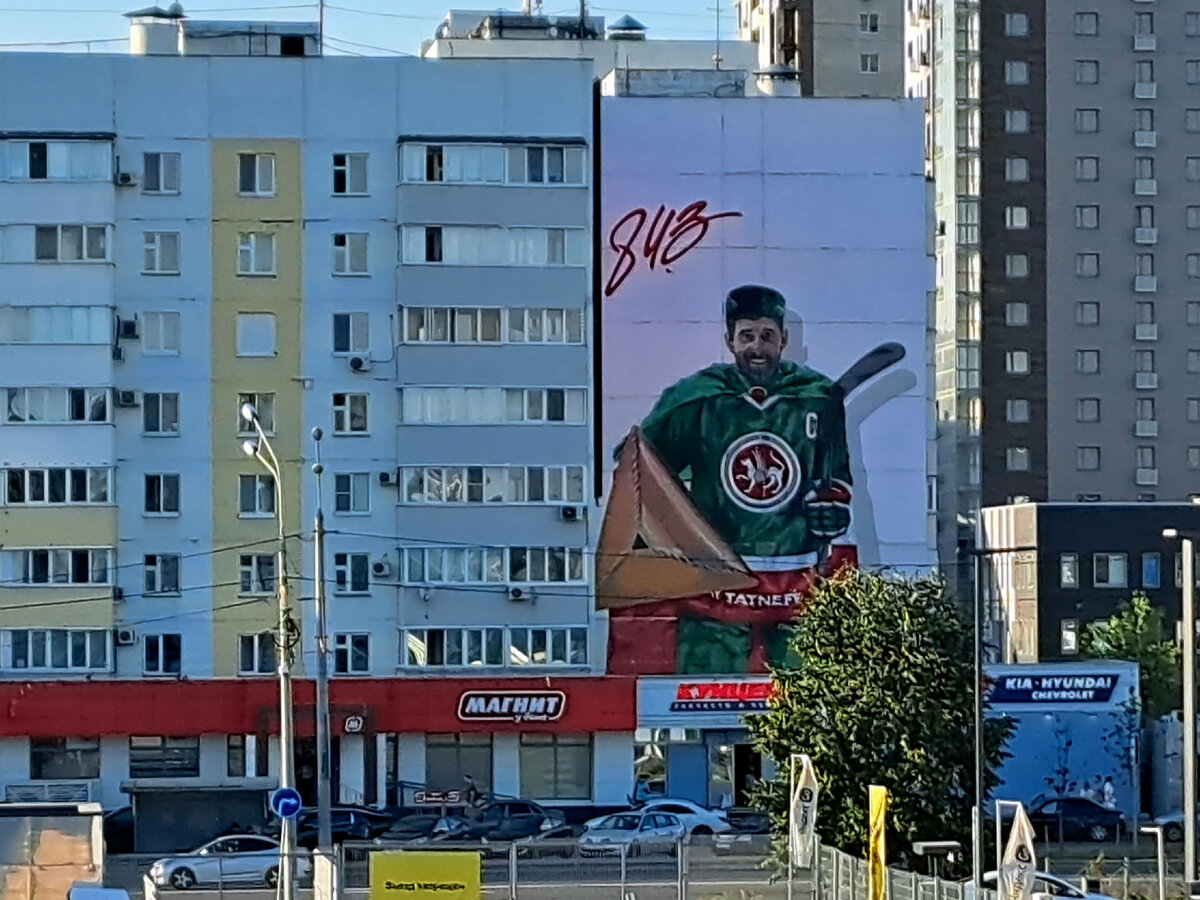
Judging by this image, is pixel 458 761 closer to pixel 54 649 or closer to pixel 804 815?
pixel 54 649

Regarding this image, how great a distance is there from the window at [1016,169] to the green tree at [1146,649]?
25.4m

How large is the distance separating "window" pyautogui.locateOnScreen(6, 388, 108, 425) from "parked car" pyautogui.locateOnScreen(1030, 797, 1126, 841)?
25.7m

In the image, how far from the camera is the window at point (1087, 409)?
104 meters

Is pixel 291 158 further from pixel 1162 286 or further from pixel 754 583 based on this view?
pixel 1162 286

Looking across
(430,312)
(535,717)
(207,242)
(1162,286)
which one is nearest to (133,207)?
(207,242)

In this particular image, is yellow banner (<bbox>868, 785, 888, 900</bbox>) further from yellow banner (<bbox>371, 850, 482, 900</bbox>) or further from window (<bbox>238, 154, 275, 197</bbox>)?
window (<bbox>238, 154, 275, 197</bbox>)

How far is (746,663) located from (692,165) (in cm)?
1323

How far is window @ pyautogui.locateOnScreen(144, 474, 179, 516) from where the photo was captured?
220ft

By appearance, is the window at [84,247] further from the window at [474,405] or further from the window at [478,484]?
the window at [478,484]

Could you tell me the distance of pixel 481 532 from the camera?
222 feet

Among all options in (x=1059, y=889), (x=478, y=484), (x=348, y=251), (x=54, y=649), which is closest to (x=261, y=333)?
(x=348, y=251)

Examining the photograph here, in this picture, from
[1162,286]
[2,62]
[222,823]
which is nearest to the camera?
[222,823]

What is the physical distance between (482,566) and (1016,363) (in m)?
41.3

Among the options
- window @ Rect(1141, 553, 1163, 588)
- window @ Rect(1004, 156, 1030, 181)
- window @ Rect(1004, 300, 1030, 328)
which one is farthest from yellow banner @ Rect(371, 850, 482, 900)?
window @ Rect(1004, 156, 1030, 181)
